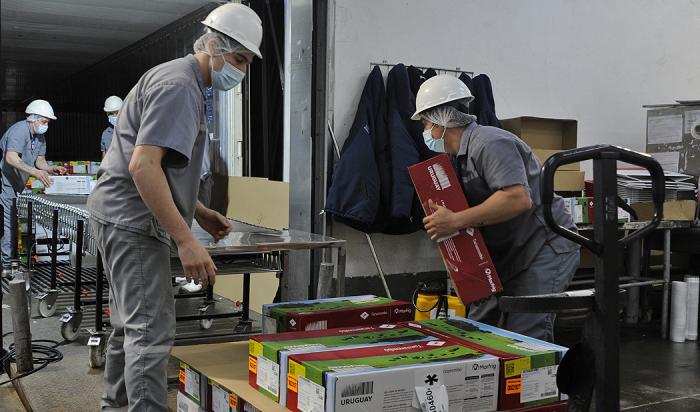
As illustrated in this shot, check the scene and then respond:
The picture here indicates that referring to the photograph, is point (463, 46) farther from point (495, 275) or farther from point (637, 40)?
point (495, 275)

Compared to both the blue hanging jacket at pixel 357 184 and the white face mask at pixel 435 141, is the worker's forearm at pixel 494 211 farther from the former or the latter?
the blue hanging jacket at pixel 357 184

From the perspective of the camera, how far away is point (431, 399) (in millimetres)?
1529

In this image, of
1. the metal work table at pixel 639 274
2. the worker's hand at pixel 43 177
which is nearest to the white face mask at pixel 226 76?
the metal work table at pixel 639 274

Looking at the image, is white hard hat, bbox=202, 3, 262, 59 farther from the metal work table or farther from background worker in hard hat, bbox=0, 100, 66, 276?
background worker in hard hat, bbox=0, 100, 66, 276

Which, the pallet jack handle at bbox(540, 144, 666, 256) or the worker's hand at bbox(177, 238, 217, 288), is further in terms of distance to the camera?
the worker's hand at bbox(177, 238, 217, 288)

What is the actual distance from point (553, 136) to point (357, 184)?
5.12 ft

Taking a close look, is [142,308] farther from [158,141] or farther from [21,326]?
[21,326]

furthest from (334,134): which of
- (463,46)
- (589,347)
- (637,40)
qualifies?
(589,347)

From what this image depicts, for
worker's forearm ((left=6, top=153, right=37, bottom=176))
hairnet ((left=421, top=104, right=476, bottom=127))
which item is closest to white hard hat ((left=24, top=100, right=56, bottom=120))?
worker's forearm ((left=6, top=153, right=37, bottom=176))

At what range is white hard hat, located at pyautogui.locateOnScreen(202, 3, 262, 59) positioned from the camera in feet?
6.97

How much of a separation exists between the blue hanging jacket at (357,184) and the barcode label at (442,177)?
167cm

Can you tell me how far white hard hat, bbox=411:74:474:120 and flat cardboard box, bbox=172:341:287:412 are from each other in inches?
40.9

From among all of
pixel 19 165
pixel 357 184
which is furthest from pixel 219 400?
pixel 19 165

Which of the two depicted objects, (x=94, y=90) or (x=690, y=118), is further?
(x=94, y=90)
